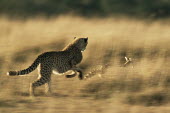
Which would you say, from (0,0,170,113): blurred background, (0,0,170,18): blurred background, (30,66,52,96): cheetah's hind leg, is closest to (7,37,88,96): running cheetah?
(30,66,52,96): cheetah's hind leg

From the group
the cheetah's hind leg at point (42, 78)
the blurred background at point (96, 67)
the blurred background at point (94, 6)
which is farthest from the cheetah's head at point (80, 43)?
the blurred background at point (94, 6)

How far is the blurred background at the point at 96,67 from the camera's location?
28.5 feet

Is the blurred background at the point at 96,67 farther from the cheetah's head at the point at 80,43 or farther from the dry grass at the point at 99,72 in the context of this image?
the cheetah's head at the point at 80,43

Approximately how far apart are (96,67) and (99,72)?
0.97 m

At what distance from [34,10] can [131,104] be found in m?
20.4

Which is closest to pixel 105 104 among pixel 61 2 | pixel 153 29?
pixel 153 29

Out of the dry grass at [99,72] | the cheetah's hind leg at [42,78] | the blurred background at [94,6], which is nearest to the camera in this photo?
the dry grass at [99,72]

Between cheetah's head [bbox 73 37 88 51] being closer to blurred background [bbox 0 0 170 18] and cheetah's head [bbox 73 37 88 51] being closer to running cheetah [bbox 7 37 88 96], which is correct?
running cheetah [bbox 7 37 88 96]

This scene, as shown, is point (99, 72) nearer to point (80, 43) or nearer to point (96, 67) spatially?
point (80, 43)

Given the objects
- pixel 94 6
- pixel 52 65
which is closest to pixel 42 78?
pixel 52 65

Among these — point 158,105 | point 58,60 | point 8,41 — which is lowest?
point 158,105

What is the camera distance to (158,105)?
869 cm

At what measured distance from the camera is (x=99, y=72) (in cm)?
1009

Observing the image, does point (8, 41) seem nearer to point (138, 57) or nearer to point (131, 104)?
point (138, 57)
